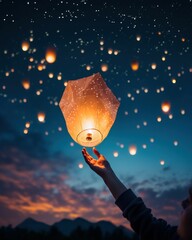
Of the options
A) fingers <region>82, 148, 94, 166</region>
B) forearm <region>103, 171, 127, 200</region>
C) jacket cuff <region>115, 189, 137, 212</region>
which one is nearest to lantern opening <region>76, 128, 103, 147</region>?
fingers <region>82, 148, 94, 166</region>

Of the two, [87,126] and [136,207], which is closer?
[136,207]

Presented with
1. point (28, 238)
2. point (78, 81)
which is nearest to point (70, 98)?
point (78, 81)

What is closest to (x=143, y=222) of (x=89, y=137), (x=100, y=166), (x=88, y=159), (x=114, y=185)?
(x=114, y=185)

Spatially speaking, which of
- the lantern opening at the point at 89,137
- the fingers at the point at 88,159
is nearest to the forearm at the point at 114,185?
the fingers at the point at 88,159

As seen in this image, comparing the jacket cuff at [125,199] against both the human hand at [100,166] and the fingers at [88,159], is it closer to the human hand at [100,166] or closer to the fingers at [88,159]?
the human hand at [100,166]

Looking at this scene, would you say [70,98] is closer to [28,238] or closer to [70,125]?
[70,125]

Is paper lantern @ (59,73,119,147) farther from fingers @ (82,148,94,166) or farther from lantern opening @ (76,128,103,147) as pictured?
fingers @ (82,148,94,166)
